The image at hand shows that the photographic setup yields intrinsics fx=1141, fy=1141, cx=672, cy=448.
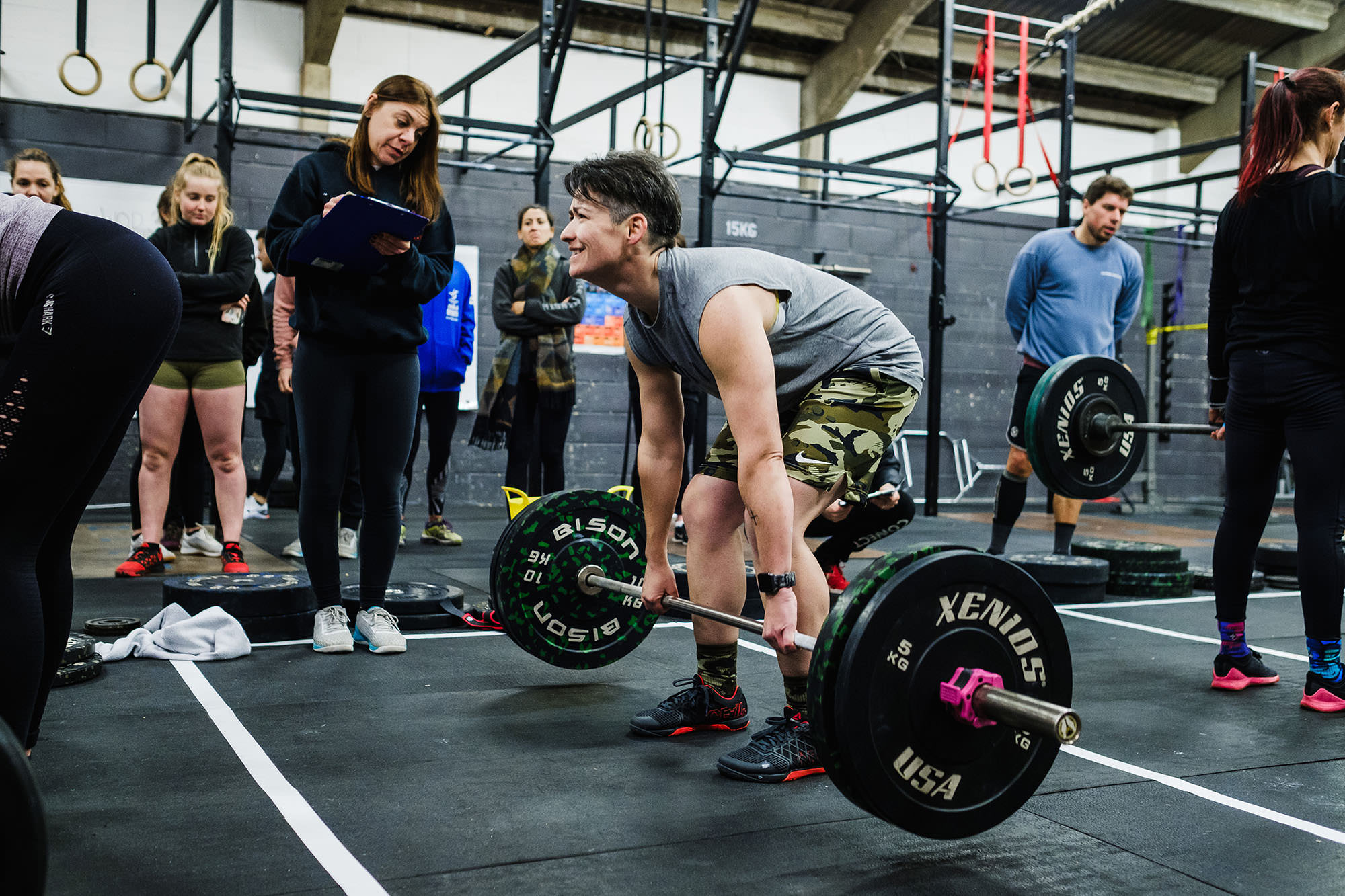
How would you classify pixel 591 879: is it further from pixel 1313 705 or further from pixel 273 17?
pixel 273 17

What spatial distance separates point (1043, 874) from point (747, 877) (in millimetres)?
350

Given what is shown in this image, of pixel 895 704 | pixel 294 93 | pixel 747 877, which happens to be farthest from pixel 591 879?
pixel 294 93

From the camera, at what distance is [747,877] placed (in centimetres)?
130

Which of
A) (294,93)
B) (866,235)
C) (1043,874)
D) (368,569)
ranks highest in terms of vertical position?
(294,93)

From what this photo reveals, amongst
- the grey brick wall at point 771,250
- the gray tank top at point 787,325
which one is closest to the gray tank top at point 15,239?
the gray tank top at point 787,325

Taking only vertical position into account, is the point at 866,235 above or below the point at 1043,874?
above

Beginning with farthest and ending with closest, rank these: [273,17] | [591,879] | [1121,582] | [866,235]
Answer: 1. [866,235]
2. [273,17]
3. [1121,582]
4. [591,879]

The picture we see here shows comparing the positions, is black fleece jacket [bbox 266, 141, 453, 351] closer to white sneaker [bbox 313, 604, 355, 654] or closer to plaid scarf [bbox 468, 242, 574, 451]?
white sneaker [bbox 313, 604, 355, 654]

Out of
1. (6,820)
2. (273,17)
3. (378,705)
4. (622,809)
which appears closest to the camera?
(6,820)

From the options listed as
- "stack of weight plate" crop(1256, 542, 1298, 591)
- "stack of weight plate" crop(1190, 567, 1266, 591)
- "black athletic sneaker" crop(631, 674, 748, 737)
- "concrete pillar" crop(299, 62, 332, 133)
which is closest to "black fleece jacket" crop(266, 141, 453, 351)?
"black athletic sneaker" crop(631, 674, 748, 737)

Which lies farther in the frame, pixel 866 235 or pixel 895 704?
pixel 866 235

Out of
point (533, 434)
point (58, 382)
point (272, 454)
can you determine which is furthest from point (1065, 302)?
Result: point (272, 454)

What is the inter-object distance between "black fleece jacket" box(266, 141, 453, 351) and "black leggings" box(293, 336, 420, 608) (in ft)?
0.13

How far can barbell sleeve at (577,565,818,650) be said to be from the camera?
4.87ft
